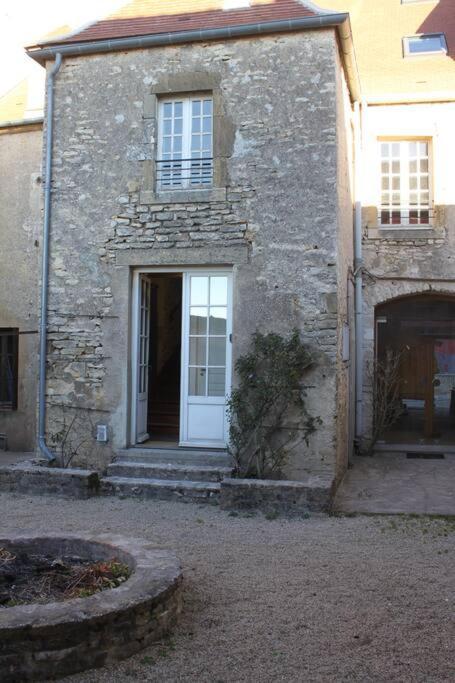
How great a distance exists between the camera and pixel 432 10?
1292 cm

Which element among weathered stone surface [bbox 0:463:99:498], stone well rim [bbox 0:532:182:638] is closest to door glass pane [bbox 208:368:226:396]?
weathered stone surface [bbox 0:463:99:498]

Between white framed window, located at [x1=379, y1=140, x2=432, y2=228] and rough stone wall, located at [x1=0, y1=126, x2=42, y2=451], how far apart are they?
220 inches

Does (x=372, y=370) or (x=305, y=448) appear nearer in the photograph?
→ (x=305, y=448)

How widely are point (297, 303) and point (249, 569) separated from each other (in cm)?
341

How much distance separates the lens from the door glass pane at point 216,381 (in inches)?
307

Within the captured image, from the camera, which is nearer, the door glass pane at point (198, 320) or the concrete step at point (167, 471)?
the concrete step at point (167, 471)

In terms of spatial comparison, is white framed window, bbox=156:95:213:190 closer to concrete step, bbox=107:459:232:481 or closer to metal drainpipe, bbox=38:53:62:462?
metal drainpipe, bbox=38:53:62:462

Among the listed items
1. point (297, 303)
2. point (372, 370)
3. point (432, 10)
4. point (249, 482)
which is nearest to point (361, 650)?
point (249, 482)

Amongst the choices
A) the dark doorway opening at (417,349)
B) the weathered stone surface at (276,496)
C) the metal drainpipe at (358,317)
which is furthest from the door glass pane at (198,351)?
the dark doorway opening at (417,349)

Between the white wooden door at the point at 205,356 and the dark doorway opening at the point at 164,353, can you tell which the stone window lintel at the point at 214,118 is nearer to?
the white wooden door at the point at 205,356

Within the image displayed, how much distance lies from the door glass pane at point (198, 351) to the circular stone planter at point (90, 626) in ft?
13.6

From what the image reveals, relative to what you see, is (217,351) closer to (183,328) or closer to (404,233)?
(183,328)

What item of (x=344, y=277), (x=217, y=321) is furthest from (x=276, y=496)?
(x=344, y=277)

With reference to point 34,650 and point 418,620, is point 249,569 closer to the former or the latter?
point 418,620
